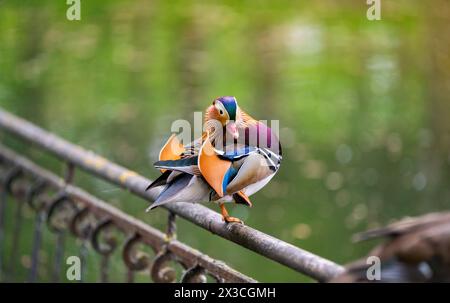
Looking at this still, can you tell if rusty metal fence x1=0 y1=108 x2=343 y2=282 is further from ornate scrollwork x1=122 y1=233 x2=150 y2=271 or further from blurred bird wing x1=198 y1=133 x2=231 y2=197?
blurred bird wing x1=198 y1=133 x2=231 y2=197

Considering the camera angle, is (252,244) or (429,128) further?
(429,128)

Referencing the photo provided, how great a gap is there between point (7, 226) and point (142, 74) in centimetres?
330

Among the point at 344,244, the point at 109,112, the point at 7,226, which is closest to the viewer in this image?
the point at 7,226

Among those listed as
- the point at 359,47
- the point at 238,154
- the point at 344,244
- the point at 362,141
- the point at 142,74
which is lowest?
the point at 238,154

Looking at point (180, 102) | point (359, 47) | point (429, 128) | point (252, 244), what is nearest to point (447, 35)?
point (359, 47)

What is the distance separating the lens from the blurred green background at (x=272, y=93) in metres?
5.71

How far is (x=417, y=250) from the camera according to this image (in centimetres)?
119

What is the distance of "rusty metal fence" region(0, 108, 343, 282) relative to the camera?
1.64m

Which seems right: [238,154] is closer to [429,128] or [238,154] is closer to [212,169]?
[212,169]

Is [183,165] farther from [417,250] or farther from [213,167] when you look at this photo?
[417,250]

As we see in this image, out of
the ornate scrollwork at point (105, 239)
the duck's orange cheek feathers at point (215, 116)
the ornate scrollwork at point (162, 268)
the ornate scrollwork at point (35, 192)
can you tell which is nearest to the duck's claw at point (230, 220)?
the duck's orange cheek feathers at point (215, 116)

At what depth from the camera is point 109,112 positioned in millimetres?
7117

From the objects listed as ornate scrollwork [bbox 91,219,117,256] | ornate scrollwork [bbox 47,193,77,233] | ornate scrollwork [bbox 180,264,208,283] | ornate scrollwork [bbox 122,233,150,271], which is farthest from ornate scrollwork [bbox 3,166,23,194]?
ornate scrollwork [bbox 180,264,208,283]

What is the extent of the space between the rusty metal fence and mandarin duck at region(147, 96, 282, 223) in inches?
6.5
